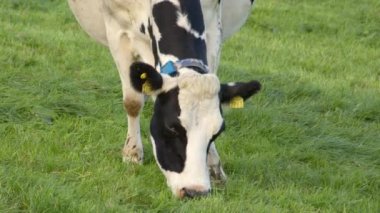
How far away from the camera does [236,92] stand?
489cm

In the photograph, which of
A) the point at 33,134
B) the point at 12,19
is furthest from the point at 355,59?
the point at 33,134

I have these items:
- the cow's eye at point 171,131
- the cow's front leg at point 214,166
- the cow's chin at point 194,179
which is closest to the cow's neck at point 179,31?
the cow's eye at point 171,131

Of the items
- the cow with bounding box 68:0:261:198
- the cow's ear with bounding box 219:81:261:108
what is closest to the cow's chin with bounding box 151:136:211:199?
the cow with bounding box 68:0:261:198

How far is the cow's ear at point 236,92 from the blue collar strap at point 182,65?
0.59 ft

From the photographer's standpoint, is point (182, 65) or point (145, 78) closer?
point (145, 78)

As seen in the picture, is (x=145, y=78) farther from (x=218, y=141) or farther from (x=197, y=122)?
(x=218, y=141)

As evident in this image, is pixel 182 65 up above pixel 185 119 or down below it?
above

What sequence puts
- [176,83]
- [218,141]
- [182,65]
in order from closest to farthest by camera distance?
[176,83] < [182,65] < [218,141]

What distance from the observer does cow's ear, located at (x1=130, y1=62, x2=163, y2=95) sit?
4641mm

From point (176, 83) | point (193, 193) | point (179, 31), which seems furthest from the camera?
point (179, 31)

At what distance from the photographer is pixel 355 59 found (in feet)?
38.7

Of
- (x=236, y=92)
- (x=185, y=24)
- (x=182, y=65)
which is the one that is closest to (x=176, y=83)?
(x=182, y=65)

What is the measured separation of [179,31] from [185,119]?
2.41ft

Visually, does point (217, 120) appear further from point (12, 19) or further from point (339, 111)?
point (12, 19)
